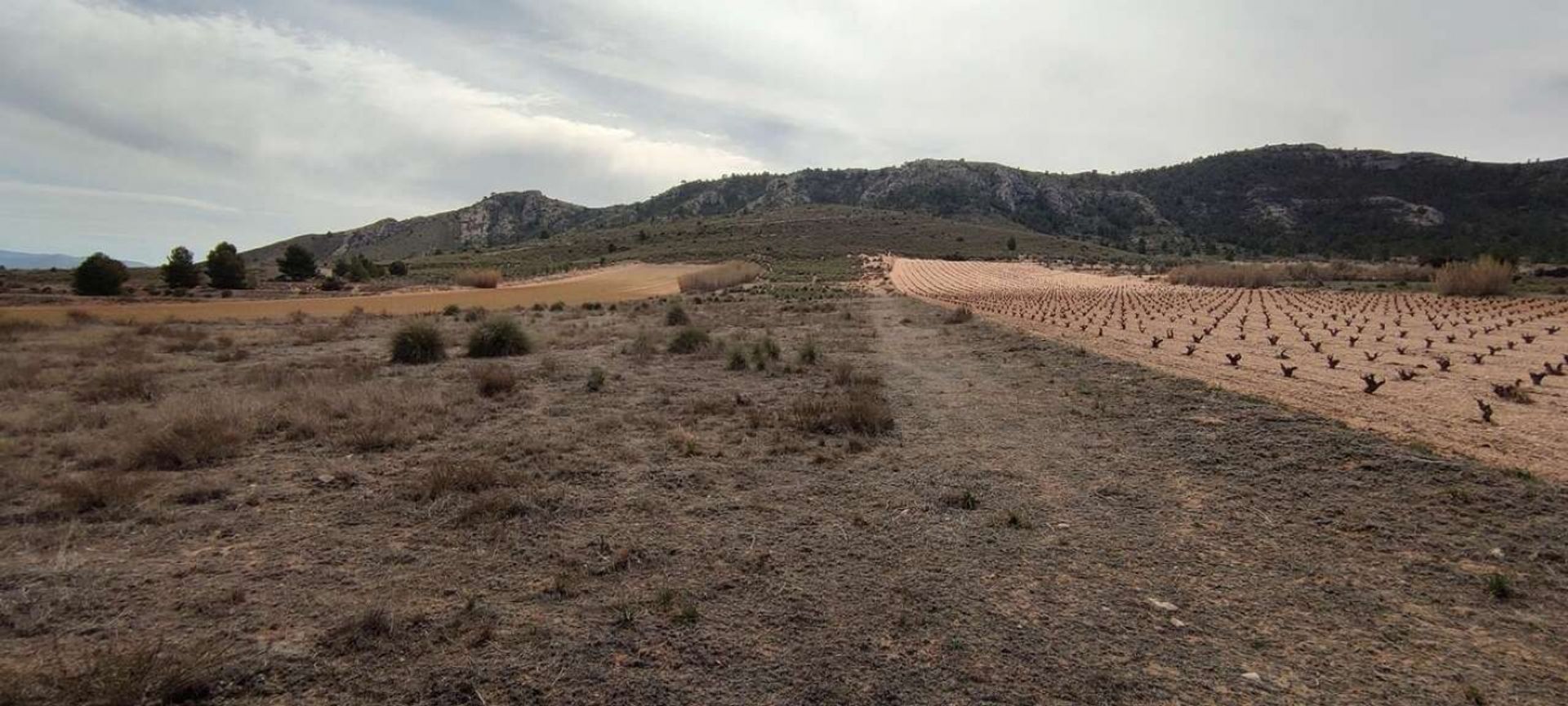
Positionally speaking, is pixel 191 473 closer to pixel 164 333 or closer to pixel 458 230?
pixel 164 333

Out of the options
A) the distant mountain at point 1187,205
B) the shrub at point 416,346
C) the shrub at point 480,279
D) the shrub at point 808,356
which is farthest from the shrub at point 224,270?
the distant mountain at point 1187,205

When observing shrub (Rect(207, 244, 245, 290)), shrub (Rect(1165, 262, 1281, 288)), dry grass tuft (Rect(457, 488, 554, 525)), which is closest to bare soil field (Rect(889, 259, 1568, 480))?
dry grass tuft (Rect(457, 488, 554, 525))

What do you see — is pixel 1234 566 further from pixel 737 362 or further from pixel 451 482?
pixel 737 362

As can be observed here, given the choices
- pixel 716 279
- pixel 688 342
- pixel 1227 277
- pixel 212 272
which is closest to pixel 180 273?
pixel 212 272

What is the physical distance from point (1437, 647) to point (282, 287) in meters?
56.1

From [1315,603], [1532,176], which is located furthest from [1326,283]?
[1532,176]

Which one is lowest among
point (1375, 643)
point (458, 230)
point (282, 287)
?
point (1375, 643)

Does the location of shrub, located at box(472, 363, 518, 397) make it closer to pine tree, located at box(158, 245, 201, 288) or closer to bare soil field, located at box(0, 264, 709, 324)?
bare soil field, located at box(0, 264, 709, 324)

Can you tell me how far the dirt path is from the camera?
3881 millimetres

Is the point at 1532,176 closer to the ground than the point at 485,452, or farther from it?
farther from it

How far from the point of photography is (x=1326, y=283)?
46.5m

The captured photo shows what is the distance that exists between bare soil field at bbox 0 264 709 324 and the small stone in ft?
113

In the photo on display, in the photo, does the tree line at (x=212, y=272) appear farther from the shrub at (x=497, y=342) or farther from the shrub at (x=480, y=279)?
the shrub at (x=497, y=342)

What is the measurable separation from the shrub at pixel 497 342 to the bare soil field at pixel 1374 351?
14.7 metres
